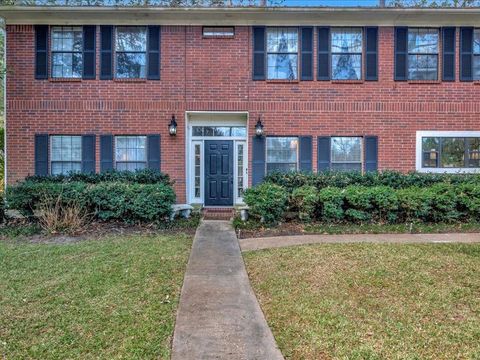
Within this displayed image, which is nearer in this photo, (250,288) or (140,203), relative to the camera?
(250,288)

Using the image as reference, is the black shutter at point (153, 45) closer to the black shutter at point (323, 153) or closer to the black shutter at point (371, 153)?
the black shutter at point (323, 153)

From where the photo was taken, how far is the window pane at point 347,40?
9.71 meters

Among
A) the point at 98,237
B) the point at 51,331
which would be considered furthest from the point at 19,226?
the point at 51,331

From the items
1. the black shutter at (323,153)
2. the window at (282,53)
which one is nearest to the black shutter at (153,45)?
the window at (282,53)

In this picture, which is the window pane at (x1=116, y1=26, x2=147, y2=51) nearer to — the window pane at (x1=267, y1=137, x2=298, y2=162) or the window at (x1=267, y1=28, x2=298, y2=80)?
the window at (x1=267, y1=28, x2=298, y2=80)

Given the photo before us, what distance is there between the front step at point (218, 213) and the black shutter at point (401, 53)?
623 centimetres

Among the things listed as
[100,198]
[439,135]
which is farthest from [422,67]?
[100,198]

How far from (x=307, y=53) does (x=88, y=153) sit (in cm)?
699

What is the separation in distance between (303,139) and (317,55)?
8.12 ft

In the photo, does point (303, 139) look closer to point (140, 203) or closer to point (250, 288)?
point (140, 203)

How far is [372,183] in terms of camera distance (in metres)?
8.66

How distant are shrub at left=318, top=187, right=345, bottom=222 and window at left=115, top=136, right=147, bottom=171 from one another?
17.1 feet

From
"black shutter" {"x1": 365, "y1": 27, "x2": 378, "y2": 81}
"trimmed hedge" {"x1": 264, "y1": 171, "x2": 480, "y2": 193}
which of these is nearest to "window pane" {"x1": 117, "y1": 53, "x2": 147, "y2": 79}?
"trimmed hedge" {"x1": 264, "y1": 171, "x2": 480, "y2": 193}

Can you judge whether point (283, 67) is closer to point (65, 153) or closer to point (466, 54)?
point (466, 54)
